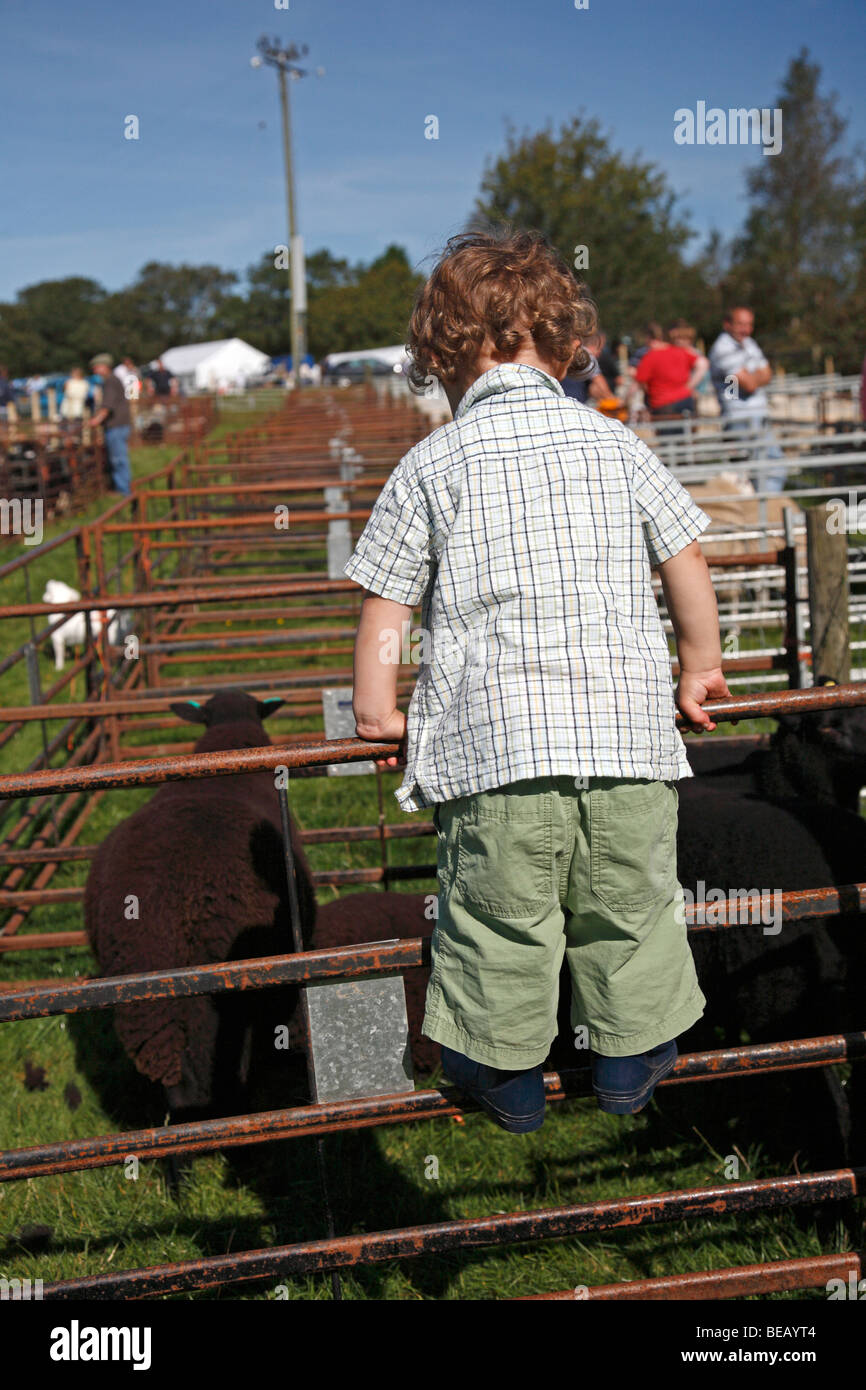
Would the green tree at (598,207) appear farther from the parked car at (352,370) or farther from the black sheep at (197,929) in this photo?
the black sheep at (197,929)

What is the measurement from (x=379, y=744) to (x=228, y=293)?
120 meters

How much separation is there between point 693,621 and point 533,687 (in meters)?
0.35

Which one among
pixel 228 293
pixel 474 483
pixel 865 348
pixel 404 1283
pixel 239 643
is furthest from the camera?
pixel 228 293

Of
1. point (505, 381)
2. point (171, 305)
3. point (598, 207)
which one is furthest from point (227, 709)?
point (171, 305)

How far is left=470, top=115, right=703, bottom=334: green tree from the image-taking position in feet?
101

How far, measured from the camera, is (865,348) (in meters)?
28.5

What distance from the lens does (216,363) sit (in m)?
66.9

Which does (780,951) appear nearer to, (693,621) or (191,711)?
(693,621)

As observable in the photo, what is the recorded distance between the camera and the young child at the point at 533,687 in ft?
5.67

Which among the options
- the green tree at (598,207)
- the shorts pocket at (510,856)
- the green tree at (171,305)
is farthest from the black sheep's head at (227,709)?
the green tree at (171,305)

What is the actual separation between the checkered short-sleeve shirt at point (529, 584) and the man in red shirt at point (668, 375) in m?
12.1

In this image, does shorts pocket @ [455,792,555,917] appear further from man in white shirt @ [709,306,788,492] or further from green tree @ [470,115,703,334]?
green tree @ [470,115,703,334]
